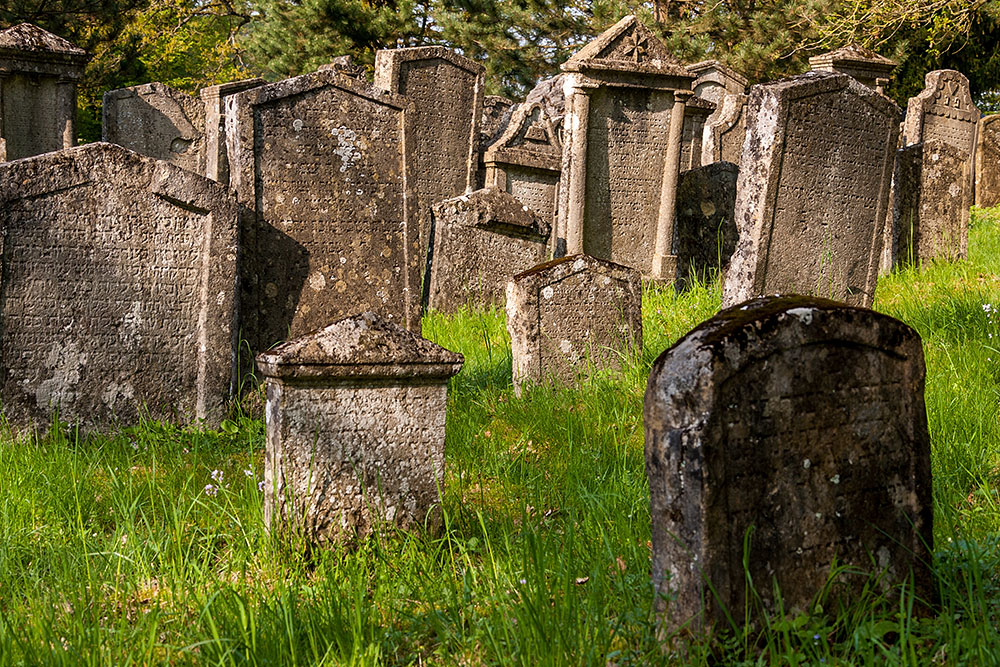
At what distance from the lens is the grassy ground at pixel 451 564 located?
2689 millimetres

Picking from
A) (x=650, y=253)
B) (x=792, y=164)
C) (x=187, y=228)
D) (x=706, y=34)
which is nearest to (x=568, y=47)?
(x=706, y=34)

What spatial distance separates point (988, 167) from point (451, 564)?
16.5 meters

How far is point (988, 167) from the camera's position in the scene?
16.8 metres

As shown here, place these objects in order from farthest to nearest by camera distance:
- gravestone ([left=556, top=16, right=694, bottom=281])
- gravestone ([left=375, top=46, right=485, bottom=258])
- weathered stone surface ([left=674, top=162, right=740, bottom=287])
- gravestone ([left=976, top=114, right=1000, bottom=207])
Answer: gravestone ([left=976, top=114, right=1000, bottom=207]), gravestone ([left=375, top=46, right=485, bottom=258]), gravestone ([left=556, top=16, right=694, bottom=281]), weathered stone surface ([left=674, top=162, right=740, bottom=287])

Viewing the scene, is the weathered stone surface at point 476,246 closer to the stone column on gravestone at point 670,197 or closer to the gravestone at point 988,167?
the stone column on gravestone at point 670,197

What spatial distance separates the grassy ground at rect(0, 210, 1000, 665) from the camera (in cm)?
269

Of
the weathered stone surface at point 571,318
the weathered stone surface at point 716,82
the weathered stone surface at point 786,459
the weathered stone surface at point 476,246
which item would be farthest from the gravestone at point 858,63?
the weathered stone surface at point 786,459

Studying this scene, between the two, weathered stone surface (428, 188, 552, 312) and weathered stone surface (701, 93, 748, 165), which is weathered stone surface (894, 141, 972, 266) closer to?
weathered stone surface (428, 188, 552, 312)

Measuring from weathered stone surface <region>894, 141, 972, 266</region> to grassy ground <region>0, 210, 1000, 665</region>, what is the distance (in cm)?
439

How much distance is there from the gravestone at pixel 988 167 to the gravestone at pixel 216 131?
12.6m

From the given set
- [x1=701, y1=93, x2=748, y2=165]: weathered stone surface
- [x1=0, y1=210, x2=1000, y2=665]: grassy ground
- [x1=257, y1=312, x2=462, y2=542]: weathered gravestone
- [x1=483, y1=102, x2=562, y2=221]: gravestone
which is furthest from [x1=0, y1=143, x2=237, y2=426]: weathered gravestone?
[x1=701, y1=93, x2=748, y2=165]: weathered stone surface

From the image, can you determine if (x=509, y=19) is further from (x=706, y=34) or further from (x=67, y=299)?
(x=67, y=299)

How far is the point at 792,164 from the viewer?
6754 millimetres

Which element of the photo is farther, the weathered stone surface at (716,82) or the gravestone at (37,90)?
the weathered stone surface at (716,82)
